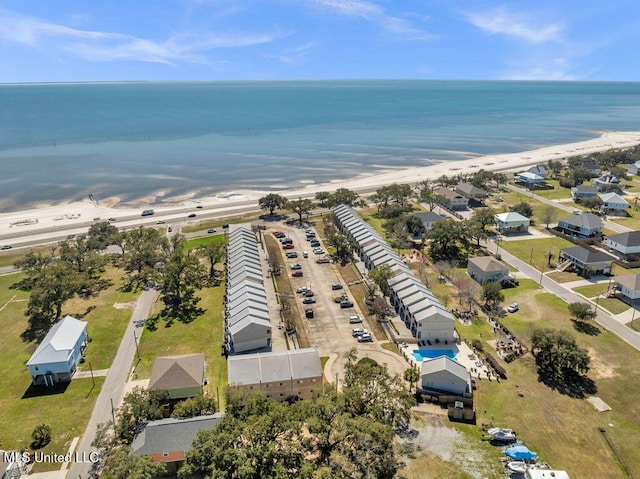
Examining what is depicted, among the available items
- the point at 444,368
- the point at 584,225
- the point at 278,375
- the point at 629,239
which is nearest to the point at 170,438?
the point at 278,375

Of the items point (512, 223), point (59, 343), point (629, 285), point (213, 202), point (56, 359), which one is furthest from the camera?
point (213, 202)

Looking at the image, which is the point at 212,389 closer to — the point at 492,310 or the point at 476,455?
the point at 476,455

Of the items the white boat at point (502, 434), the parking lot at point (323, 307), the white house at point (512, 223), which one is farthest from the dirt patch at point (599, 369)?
the white house at point (512, 223)

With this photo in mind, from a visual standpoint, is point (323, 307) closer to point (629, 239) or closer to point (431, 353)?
point (431, 353)

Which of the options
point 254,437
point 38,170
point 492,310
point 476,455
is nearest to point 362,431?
point 254,437

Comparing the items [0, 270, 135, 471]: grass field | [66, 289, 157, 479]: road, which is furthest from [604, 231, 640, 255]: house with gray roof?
[0, 270, 135, 471]: grass field

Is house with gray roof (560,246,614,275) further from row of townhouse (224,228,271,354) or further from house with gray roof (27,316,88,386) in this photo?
house with gray roof (27,316,88,386)

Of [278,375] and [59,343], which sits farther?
[59,343]
